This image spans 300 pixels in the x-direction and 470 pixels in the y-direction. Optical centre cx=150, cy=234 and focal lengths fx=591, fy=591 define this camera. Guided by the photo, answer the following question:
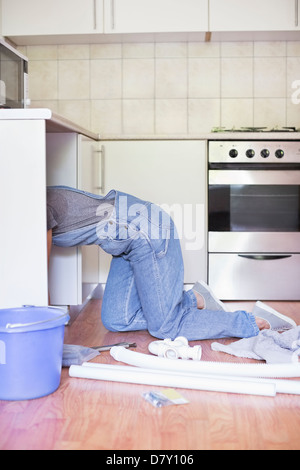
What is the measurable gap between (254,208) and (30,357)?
2051 mm

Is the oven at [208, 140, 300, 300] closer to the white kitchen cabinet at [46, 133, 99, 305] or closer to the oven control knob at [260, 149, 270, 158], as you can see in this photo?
the oven control knob at [260, 149, 270, 158]

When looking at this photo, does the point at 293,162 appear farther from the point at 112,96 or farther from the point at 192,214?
the point at 112,96

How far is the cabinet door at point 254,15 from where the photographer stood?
3.54 meters

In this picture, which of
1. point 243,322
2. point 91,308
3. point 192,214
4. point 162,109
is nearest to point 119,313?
point 243,322

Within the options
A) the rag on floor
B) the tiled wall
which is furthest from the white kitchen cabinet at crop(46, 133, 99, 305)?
the tiled wall

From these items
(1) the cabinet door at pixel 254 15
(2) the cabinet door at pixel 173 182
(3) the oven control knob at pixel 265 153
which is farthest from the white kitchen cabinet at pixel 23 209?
(1) the cabinet door at pixel 254 15

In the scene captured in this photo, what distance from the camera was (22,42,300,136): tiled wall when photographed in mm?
3920

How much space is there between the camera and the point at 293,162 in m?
3.38

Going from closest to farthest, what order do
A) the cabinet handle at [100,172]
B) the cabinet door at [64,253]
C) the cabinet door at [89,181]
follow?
the cabinet door at [64,253]
the cabinet door at [89,181]
the cabinet handle at [100,172]

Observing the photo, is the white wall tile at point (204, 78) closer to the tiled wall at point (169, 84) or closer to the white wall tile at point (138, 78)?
the tiled wall at point (169, 84)

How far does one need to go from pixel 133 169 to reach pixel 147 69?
923 millimetres

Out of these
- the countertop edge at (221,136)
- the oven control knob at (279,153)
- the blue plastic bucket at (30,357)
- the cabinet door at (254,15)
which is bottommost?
the blue plastic bucket at (30,357)

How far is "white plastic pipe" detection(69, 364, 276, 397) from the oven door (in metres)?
1.65

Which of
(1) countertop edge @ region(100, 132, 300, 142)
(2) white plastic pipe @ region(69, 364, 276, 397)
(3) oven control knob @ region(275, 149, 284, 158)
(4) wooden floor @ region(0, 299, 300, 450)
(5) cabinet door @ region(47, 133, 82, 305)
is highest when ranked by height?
(1) countertop edge @ region(100, 132, 300, 142)
